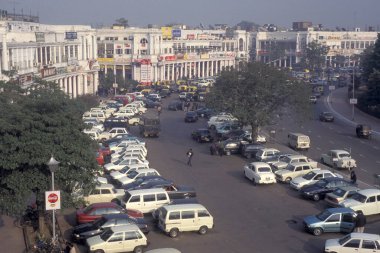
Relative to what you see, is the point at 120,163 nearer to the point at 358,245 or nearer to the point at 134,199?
the point at 134,199

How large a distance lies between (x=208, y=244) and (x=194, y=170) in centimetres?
1177

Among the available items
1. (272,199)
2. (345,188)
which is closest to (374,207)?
(345,188)

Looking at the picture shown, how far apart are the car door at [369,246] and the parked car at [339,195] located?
526 cm

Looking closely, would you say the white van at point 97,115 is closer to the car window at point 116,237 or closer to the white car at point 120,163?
the white car at point 120,163

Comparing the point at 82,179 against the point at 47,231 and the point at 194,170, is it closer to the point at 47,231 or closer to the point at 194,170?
the point at 47,231

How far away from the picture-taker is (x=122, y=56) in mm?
87688

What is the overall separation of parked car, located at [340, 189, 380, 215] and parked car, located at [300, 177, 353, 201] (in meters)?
2.16

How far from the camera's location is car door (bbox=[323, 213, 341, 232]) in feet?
64.1

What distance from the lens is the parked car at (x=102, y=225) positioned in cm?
1831

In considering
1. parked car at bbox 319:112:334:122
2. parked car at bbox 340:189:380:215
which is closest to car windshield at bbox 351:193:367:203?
parked car at bbox 340:189:380:215

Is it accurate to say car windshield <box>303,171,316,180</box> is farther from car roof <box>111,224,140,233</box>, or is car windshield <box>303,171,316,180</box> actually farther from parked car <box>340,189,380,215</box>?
car roof <box>111,224,140,233</box>

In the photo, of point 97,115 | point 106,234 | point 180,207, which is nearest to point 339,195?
point 180,207

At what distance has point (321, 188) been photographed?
2411 cm

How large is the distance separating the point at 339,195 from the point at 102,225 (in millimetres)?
10198
